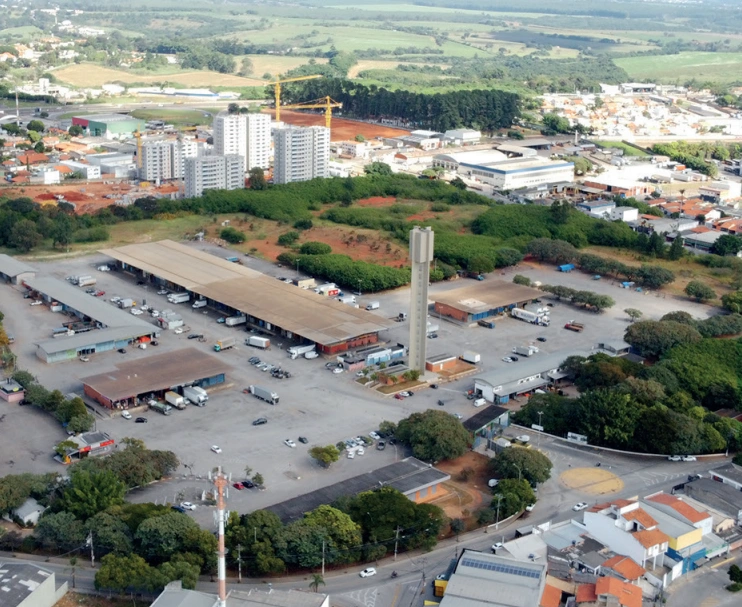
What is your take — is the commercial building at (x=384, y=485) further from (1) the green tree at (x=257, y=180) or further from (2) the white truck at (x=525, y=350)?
(1) the green tree at (x=257, y=180)

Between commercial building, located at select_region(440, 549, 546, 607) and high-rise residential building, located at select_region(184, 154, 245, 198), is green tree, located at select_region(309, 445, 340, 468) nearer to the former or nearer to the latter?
commercial building, located at select_region(440, 549, 546, 607)

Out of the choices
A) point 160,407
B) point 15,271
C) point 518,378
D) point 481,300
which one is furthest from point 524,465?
point 15,271

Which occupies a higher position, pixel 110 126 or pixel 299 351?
pixel 110 126

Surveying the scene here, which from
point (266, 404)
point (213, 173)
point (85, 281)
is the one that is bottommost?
point (266, 404)

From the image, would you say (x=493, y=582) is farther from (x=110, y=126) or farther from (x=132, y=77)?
(x=132, y=77)

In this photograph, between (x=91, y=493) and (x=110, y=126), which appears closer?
(x=91, y=493)

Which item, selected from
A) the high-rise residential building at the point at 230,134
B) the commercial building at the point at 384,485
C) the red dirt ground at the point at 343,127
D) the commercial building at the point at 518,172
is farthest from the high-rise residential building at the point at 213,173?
the commercial building at the point at 384,485
